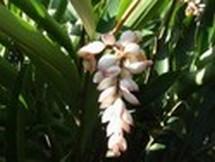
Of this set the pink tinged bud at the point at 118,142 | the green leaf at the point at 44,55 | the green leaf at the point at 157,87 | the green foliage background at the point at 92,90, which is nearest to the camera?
the pink tinged bud at the point at 118,142

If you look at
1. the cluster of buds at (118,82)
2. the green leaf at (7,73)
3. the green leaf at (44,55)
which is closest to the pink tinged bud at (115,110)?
the cluster of buds at (118,82)

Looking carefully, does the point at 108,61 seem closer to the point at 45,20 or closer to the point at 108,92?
the point at 108,92

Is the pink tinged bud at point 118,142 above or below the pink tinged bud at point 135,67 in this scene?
below

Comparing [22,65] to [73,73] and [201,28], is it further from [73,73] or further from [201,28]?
[201,28]

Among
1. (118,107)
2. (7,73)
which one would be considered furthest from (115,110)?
(7,73)

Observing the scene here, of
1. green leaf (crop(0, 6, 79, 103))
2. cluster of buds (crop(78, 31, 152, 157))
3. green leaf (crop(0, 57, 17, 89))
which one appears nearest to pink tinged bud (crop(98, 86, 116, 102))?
cluster of buds (crop(78, 31, 152, 157))

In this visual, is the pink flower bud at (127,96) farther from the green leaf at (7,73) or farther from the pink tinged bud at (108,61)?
the green leaf at (7,73)
